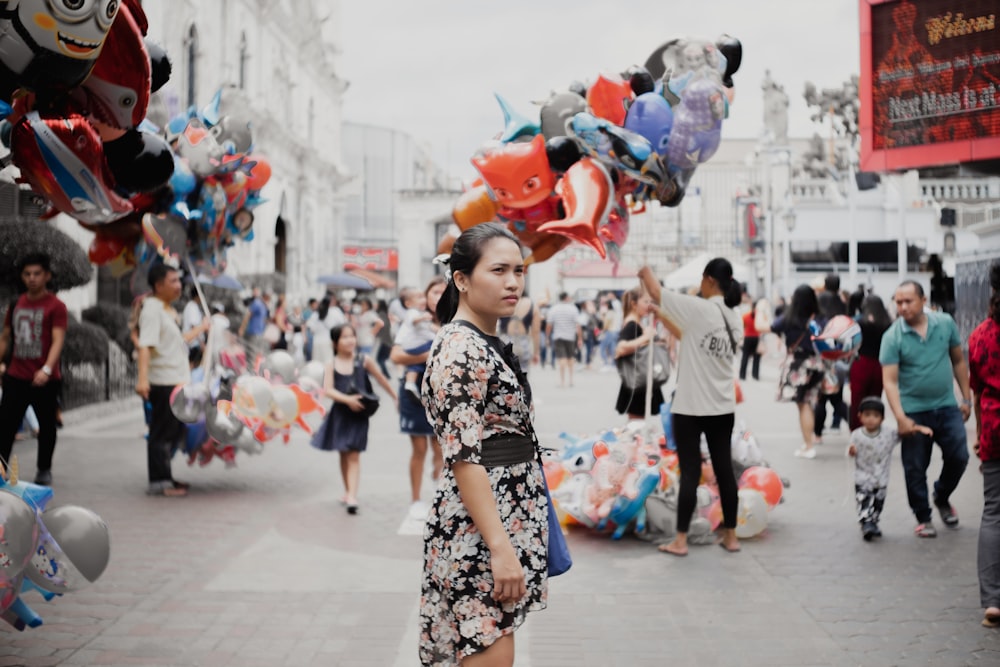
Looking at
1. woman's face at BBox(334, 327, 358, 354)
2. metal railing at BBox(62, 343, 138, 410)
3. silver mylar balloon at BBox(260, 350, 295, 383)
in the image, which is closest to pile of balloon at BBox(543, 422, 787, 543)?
woman's face at BBox(334, 327, 358, 354)

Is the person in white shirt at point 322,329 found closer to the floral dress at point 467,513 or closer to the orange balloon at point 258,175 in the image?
the orange balloon at point 258,175

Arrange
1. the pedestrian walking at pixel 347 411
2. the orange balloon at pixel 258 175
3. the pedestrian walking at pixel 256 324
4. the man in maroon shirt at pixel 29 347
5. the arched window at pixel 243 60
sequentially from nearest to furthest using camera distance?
the pedestrian walking at pixel 347 411 → the man in maroon shirt at pixel 29 347 → the orange balloon at pixel 258 175 → the pedestrian walking at pixel 256 324 → the arched window at pixel 243 60

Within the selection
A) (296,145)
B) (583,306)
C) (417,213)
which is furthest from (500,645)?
(417,213)

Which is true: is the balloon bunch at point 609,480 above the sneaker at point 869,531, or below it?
above

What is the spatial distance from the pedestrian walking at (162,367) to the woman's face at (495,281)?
5848 millimetres

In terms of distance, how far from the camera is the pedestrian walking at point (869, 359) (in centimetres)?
914

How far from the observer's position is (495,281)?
3066 mm

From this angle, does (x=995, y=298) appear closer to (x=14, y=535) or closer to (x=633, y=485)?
(x=633, y=485)

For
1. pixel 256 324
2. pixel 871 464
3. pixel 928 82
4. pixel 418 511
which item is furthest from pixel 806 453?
pixel 256 324

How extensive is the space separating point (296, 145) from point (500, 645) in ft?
112

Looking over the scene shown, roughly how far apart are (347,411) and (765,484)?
3237 mm

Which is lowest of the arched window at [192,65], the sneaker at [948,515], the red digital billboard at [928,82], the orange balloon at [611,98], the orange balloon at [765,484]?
the sneaker at [948,515]

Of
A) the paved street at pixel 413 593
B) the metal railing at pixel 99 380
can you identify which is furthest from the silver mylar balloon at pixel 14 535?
the metal railing at pixel 99 380

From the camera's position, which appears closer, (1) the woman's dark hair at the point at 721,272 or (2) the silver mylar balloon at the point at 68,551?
(2) the silver mylar balloon at the point at 68,551
